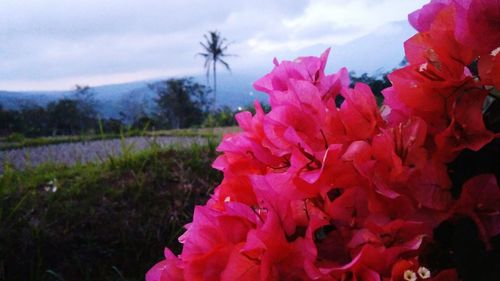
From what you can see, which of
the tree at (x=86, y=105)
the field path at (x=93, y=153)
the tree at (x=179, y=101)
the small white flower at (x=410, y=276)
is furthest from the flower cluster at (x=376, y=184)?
the tree at (x=179, y=101)

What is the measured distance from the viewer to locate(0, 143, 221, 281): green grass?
207 centimetres

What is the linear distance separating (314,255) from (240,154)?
16 cm

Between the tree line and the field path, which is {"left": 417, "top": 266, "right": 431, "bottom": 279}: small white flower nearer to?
the field path

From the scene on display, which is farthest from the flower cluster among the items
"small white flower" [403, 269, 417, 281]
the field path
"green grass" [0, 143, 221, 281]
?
the field path

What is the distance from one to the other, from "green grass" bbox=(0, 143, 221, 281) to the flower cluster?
147 cm

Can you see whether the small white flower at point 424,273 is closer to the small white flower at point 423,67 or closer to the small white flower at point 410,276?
the small white flower at point 410,276

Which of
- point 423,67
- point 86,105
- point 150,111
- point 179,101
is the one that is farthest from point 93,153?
point 150,111

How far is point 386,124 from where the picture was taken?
40cm

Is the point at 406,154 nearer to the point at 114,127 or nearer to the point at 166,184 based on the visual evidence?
the point at 166,184

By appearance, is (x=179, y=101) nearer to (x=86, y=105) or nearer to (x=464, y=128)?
(x=86, y=105)

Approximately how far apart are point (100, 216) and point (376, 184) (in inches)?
89.8

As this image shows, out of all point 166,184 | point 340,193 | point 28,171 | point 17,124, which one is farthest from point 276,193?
point 17,124

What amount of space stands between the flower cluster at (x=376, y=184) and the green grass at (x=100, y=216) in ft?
4.81

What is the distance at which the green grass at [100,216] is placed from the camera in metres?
2.07
